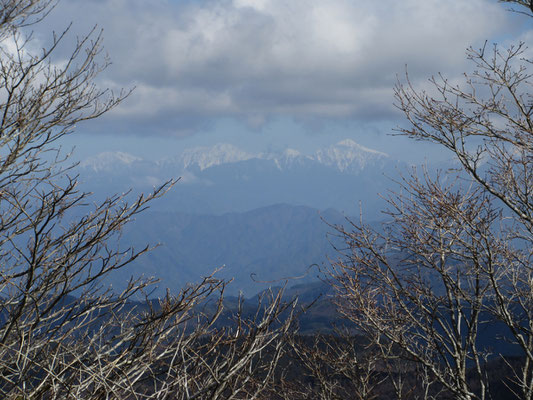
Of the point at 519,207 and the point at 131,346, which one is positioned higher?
the point at 519,207

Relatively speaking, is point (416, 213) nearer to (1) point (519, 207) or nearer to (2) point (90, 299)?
(1) point (519, 207)

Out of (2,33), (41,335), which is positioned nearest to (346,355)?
(41,335)

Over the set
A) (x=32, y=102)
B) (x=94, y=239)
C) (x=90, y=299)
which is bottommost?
(x=90, y=299)

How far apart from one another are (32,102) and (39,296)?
10.0 feet

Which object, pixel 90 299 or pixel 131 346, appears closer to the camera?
pixel 131 346

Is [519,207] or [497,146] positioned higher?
[497,146]

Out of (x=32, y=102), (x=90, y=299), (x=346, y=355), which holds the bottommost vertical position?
(x=346, y=355)

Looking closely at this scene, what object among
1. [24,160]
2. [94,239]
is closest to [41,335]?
[94,239]

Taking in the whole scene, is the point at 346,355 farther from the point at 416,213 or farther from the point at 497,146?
the point at 497,146

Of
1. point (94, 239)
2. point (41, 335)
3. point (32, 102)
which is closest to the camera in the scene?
point (94, 239)

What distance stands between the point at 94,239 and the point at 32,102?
2688 mm

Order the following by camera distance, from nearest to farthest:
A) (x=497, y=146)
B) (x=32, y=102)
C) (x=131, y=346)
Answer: (x=131, y=346), (x=32, y=102), (x=497, y=146)

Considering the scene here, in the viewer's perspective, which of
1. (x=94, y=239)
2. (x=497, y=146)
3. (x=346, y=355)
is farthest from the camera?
(x=346, y=355)

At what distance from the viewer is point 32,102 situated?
7766mm
